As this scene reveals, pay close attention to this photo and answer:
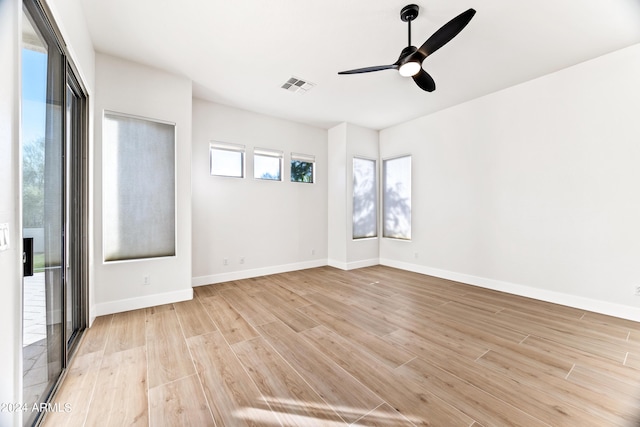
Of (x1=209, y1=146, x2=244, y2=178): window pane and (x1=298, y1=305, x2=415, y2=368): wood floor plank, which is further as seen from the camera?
(x1=209, y1=146, x2=244, y2=178): window pane

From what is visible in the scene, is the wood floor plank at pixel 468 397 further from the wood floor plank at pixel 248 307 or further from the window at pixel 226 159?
the window at pixel 226 159

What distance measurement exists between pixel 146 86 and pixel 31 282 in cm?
276

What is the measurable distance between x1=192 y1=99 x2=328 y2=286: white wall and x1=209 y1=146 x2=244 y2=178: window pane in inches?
4.1

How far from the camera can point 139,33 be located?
8.66 ft

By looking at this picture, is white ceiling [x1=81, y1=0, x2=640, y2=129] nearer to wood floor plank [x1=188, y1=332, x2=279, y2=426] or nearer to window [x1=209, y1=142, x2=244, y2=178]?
window [x1=209, y1=142, x2=244, y2=178]

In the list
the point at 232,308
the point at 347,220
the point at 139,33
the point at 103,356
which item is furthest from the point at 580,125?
the point at 103,356

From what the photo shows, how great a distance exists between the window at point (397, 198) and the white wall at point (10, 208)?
5238 mm

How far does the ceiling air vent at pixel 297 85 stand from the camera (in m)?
3.62

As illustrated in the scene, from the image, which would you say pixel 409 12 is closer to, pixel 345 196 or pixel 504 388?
pixel 504 388

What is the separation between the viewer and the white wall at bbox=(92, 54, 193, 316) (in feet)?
9.68

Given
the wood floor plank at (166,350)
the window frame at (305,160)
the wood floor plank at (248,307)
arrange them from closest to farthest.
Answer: the wood floor plank at (166,350), the wood floor plank at (248,307), the window frame at (305,160)

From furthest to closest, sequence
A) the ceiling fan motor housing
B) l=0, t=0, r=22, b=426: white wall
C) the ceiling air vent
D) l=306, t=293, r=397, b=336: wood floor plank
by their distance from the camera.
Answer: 1. the ceiling air vent
2. l=306, t=293, r=397, b=336: wood floor plank
3. the ceiling fan motor housing
4. l=0, t=0, r=22, b=426: white wall

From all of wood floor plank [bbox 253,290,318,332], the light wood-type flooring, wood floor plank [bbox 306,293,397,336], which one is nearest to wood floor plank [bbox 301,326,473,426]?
the light wood-type flooring

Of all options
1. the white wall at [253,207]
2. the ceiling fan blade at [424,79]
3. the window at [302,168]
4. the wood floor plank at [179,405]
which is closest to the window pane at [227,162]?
the white wall at [253,207]
